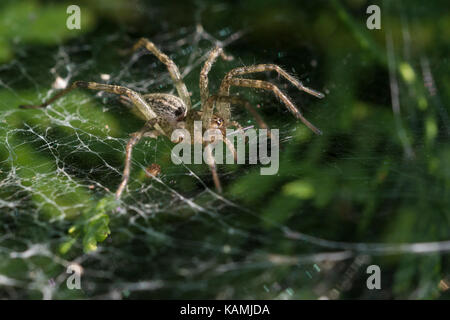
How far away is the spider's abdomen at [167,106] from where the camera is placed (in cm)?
212

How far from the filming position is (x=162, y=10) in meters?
3.62

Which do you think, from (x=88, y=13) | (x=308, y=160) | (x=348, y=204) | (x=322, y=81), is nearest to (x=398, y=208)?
(x=348, y=204)

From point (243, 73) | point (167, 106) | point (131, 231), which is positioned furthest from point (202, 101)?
point (131, 231)

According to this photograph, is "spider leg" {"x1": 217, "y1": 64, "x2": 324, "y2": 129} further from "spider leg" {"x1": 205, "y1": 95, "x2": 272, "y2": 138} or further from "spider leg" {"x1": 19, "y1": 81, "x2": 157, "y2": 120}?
"spider leg" {"x1": 19, "y1": 81, "x2": 157, "y2": 120}

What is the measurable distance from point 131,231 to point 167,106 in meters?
0.77

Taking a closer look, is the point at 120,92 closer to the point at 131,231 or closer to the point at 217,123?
the point at 217,123

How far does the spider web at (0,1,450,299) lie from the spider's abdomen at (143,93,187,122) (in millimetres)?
147

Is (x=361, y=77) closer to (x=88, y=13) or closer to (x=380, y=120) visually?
(x=380, y=120)

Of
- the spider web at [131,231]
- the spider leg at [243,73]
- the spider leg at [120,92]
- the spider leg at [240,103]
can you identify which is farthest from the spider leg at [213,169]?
the spider leg at [120,92]

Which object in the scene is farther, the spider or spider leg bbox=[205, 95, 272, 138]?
the spider

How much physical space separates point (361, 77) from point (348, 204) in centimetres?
125

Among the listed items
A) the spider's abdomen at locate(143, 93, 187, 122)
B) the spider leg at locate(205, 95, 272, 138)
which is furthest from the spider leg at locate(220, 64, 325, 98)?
the spider's abdomen at locate(143, 93, 187, 122)

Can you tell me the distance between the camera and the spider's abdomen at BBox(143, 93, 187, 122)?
6.97 feet

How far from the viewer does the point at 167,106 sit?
215cm
